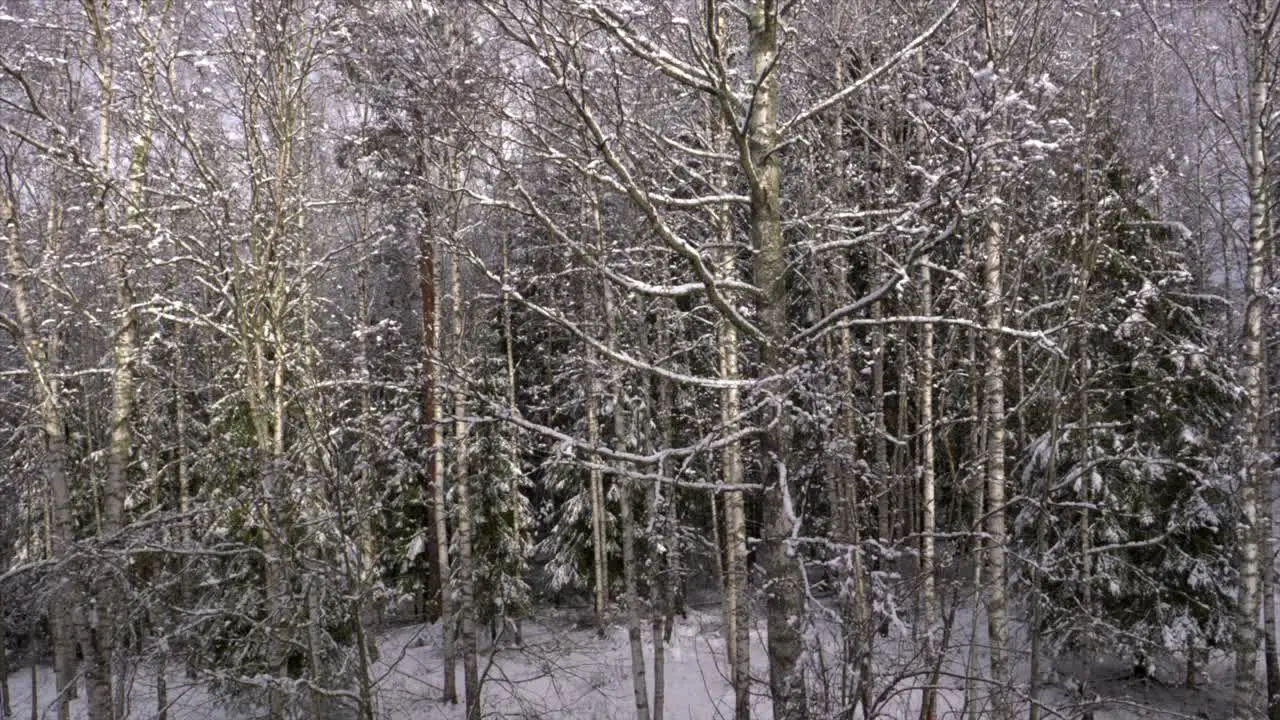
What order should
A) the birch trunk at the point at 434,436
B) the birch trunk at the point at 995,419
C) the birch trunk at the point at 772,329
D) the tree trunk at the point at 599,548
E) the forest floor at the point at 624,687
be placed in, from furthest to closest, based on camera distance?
the tree trunk at the point at 599,548 → the forest floor at the point at 624,687 → the birch trunk at the point at 434,436 → the birch trunk at the point at 995,419 → the birch trunk at the point at 772,329

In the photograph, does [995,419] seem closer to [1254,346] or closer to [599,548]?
[1254,346]

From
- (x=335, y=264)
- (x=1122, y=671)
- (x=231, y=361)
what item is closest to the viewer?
(x=335, y=264)

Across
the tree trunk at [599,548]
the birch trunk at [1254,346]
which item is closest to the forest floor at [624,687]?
the tree trunk at [599,548]

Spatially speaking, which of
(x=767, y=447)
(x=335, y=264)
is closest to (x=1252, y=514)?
(x=767, y=447)

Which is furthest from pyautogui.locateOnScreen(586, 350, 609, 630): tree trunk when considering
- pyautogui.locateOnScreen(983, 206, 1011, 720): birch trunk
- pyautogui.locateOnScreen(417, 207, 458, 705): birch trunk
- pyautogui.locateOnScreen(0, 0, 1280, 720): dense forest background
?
pyautogui.locateOnScreen(983, 206, 1011, 720): birch trunk

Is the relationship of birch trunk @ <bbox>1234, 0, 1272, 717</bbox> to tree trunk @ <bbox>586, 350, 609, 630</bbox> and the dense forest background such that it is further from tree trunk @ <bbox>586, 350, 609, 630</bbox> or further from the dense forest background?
tree trunk @ <bbox>586, 350, 609, 630</bbox>

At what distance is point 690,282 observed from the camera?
17.5 ft

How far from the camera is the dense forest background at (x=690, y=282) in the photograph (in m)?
3.83

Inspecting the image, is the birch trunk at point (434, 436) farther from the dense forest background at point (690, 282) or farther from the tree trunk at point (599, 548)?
the tree trunk at point (599, 548)

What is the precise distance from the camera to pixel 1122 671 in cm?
1359

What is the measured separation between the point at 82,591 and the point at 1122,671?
50.5 feet

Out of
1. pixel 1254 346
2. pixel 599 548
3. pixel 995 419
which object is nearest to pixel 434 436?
pixel 599 548

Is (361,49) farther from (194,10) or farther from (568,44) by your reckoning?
(568,44)

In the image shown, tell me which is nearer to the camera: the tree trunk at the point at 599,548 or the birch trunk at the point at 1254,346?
the birch trunk at the point at 1254,346
